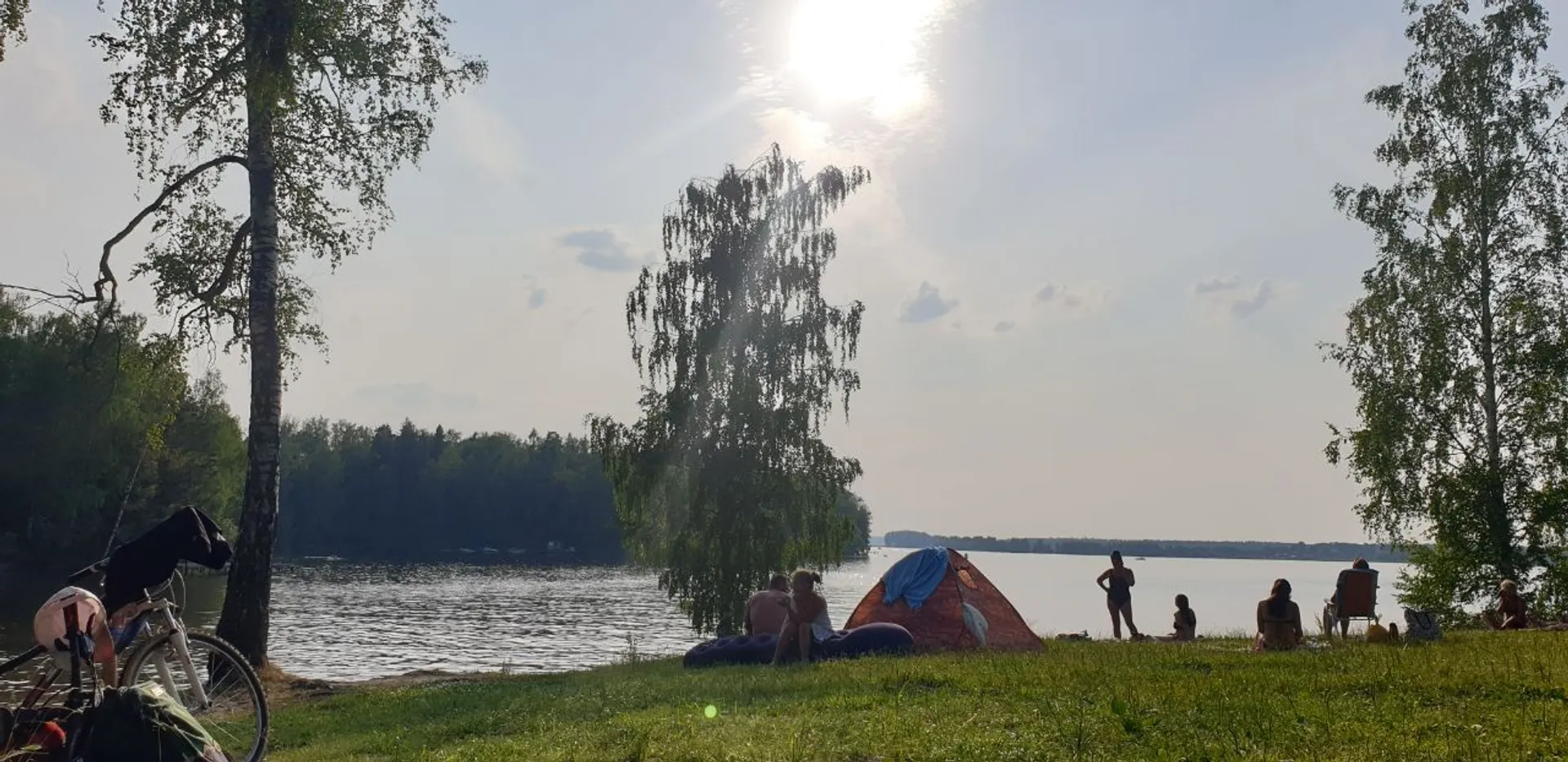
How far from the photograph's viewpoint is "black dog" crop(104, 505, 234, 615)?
8.09 meters

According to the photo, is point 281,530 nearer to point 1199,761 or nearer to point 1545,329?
point 1545,329

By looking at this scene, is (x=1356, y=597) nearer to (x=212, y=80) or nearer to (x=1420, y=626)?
(x=1420, y=626)

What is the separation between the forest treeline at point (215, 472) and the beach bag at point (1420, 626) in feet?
47.7

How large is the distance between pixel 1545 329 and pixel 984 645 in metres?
17.8

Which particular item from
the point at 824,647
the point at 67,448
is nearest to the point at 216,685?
the point at 824,647

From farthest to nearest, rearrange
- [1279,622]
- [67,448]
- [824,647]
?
[67,448], [1279,622], [824,647]

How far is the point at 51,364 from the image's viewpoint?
54.4m

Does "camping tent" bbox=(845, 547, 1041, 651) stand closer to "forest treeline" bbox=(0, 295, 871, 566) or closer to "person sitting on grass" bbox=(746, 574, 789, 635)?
"person sitting on grass" bbox=(746, 574, 789, 635)

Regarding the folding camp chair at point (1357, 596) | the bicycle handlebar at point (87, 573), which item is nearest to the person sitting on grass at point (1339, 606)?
the folding camp chair at point (1357, 596)

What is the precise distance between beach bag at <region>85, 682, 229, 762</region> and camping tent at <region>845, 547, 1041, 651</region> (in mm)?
11784

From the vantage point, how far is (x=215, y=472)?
220 ft

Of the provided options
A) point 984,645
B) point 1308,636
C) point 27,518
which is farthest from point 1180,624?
point 27,518

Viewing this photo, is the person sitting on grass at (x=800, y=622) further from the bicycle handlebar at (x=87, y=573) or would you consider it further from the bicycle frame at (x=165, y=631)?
the bicycle handlebar at (x=87, y=573)

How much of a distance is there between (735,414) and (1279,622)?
1372 centimetres
